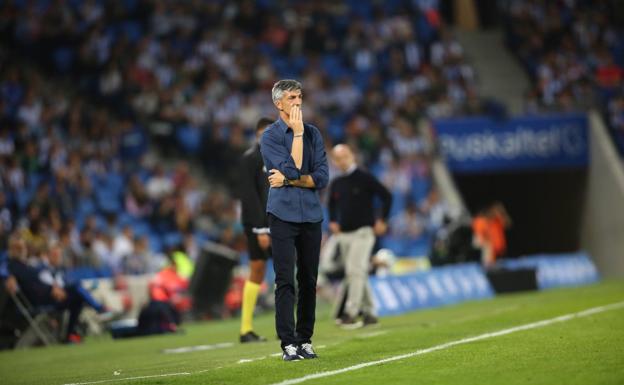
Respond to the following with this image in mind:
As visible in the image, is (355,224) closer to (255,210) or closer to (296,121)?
(255,210)

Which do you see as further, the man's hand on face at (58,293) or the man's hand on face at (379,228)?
the man's hand on face at (58,293)

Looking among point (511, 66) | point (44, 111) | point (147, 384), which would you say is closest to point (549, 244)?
point (511, 66)

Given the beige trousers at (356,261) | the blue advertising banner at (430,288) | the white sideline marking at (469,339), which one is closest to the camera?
the white sideline marking at (469,339)

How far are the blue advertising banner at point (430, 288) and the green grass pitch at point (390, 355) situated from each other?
9.10 feet

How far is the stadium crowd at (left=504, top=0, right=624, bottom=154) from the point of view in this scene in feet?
105

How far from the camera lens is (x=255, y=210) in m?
12.4

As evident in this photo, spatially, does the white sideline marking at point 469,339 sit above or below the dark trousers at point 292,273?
below

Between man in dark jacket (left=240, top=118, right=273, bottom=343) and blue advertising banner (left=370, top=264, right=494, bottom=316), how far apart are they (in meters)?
5.80

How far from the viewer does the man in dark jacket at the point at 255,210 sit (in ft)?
40.7

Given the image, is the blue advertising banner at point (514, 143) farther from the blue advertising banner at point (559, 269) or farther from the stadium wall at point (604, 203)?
the blue advertising banner at point (559, 269)

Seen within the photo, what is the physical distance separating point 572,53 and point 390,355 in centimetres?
2568

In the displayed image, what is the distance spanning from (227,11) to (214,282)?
1330 cm

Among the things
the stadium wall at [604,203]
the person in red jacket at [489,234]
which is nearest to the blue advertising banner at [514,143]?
the stadium wall at [604,203]

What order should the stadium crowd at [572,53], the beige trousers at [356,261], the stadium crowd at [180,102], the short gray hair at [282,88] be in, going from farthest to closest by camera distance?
1. the stadium crowd at [572,53]
2. the stadium crowd at [180,102]
3. the beige trousers at [356,261]
4. the short gray hair at [282,88]
